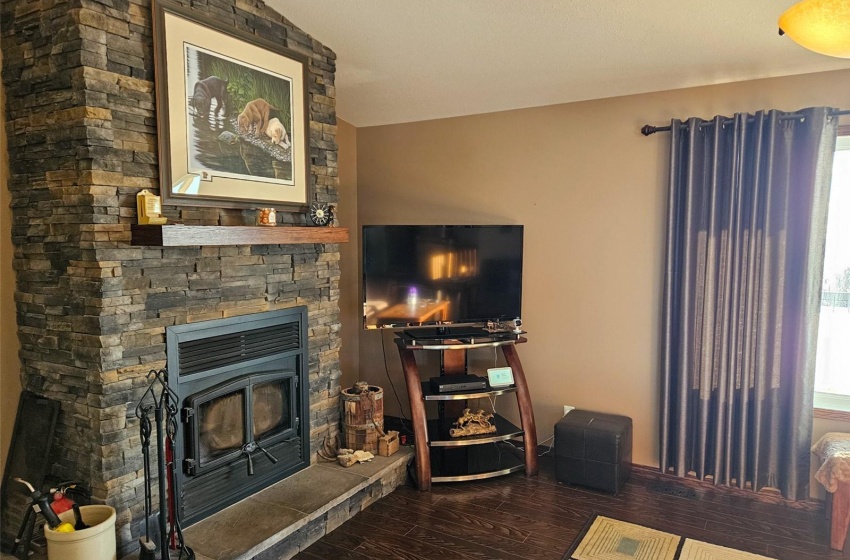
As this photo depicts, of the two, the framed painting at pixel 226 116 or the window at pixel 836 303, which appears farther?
the window at pixel 836 303

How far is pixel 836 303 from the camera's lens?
3178 mm

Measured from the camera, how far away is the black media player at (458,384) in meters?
3.53

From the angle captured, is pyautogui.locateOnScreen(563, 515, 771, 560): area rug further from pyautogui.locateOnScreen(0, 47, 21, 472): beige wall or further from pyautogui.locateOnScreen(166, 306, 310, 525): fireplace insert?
pyautogui.locateOnScreen(0, 47, 21, 472): beige wall

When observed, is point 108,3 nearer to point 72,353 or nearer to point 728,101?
point 72,353

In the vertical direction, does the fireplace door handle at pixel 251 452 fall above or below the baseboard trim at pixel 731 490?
above

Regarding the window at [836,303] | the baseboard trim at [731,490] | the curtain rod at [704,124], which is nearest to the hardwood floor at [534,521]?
the baseboard trim at [731,490]

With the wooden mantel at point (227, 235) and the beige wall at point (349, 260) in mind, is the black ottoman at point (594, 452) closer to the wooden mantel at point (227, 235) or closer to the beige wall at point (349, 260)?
the wooden mantel at point (227, 235)

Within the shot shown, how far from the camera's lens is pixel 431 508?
10.6ft

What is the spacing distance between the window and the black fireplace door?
9.54 feet

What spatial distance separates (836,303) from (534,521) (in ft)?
6.57

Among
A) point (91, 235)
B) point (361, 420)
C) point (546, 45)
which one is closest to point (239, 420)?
point (361, 420)

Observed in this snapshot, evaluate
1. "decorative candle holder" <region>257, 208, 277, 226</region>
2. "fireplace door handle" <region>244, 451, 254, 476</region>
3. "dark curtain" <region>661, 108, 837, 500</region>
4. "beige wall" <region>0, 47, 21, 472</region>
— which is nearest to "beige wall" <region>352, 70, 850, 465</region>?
"dark curtain" <region>661, 108, 837, 500</region>

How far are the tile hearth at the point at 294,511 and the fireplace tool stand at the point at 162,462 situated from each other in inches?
5.0

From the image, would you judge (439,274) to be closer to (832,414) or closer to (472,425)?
(472,425)
